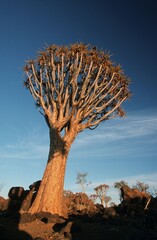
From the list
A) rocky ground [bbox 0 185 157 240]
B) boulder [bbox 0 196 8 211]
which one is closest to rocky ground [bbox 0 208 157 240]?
rocky ground [bbox 0 185 157 240]

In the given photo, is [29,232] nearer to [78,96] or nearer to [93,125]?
[93,125]

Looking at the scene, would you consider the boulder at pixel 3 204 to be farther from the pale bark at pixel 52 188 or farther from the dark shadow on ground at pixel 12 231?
the dark shadow on ground at pixel 12 231

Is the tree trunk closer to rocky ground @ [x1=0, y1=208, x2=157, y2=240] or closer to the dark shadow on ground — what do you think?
rocky ground @ [x1=0, y1=208, x2=157, y2=240]

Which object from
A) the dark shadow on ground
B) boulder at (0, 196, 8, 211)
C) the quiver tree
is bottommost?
the dark shadow on ground

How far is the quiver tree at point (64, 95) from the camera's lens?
12.6 m

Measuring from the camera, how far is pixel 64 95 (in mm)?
14367

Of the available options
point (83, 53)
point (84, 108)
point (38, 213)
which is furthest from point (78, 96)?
point (38, 213)

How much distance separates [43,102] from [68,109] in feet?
4.13

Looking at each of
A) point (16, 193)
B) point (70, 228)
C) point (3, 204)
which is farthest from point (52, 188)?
point (3, 204)

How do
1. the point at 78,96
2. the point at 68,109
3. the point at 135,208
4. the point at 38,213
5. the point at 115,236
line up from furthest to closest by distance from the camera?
the point at 135,208 → the point at 78,96 → the point at 68,109 → the point at 38,213 → the point at 115,236

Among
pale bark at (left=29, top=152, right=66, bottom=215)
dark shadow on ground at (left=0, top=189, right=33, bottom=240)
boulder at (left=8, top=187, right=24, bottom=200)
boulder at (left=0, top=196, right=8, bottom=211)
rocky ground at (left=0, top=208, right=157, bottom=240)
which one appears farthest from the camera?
boulder at (left=8, top=187, right=24, bottom=200)

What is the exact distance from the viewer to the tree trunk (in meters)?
12.1

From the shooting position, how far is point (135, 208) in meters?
16.2

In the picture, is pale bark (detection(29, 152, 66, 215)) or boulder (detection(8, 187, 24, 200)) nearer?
pale bark (detection(29, 152, 66, 215))
